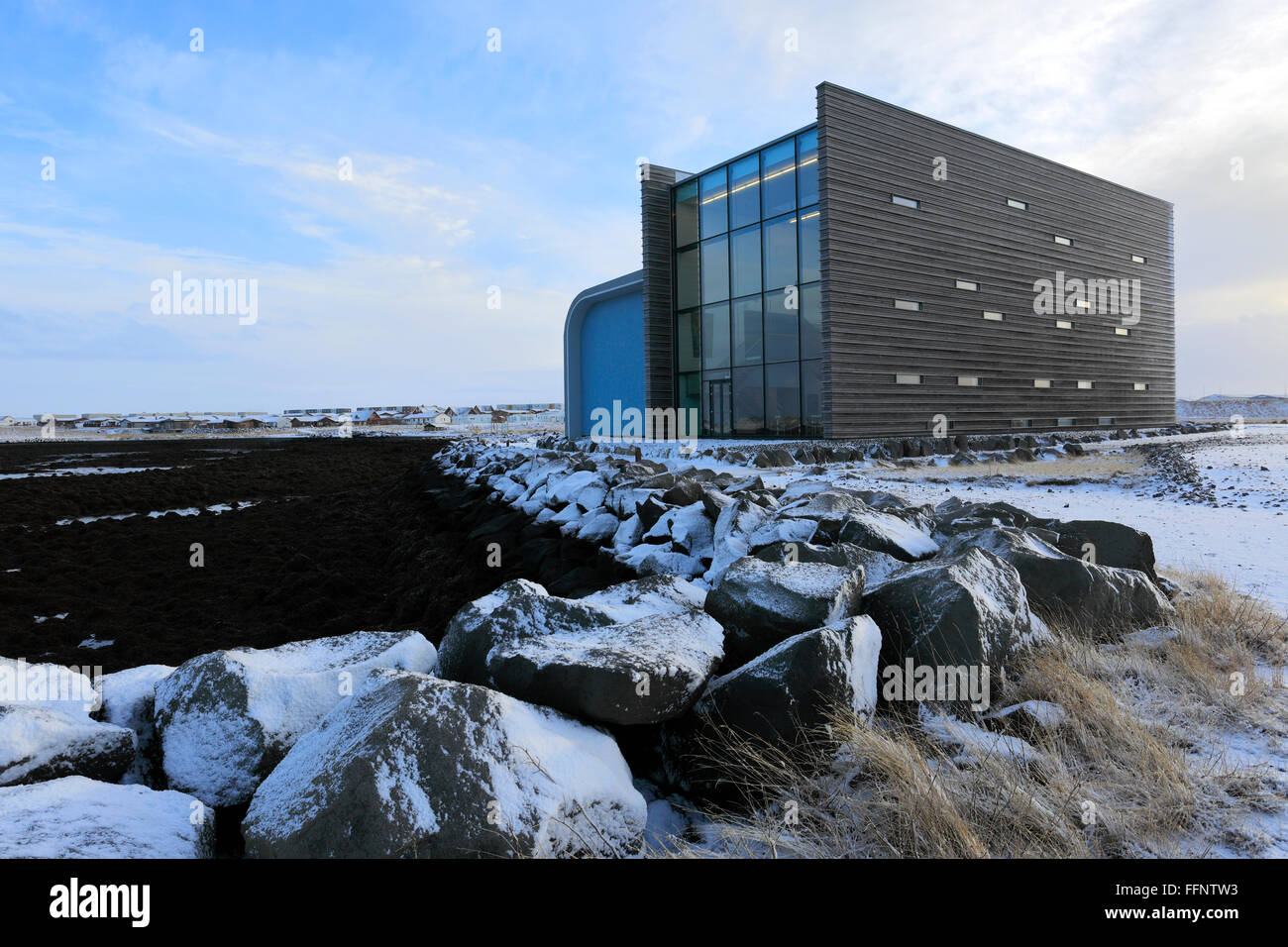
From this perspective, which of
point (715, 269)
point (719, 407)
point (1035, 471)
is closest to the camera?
point (1035, 471)

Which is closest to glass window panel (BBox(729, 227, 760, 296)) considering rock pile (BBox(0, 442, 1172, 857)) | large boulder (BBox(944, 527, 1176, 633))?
rock pile (BBox(0, 442, 1172, 857))

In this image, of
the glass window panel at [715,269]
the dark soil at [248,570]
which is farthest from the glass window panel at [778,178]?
the dark soil at [248,570]

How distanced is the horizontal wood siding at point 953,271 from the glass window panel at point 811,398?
933 mm

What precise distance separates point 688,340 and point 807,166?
246 inches

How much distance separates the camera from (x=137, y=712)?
2943mm

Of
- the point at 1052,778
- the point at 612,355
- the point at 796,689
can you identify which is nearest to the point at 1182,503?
the point at 1052,778

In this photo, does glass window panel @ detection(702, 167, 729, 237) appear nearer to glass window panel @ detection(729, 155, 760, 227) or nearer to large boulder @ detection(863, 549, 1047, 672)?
glass window panel @ detection(729, 155, 760, 227)

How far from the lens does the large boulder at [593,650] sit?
2457mm

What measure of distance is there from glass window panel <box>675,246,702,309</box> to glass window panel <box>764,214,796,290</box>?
3038 mm

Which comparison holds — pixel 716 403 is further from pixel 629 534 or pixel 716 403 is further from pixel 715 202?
pixel 629 534

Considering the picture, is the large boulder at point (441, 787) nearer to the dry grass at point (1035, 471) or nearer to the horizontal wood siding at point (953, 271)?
the dry grass at point (1035, 471)
